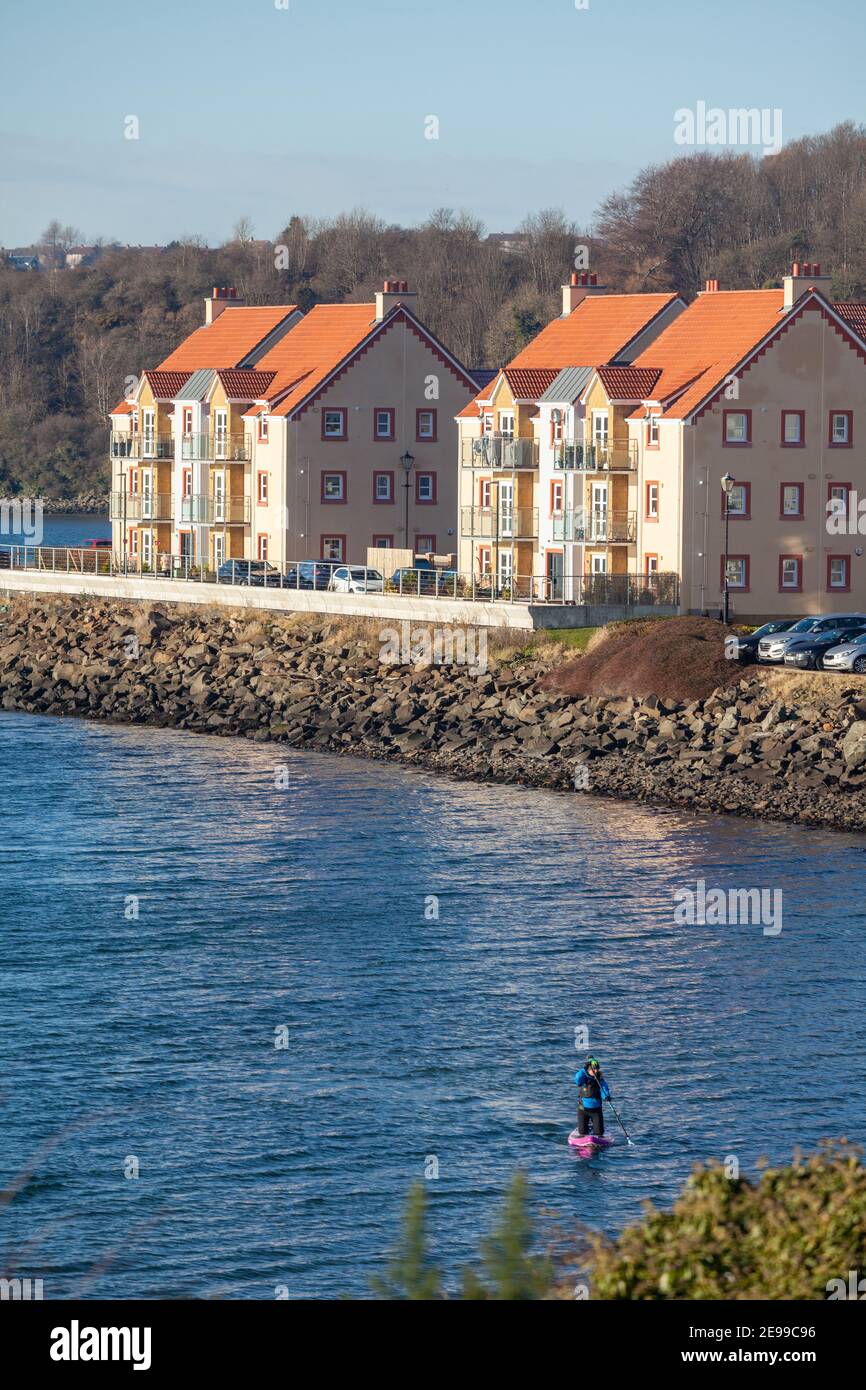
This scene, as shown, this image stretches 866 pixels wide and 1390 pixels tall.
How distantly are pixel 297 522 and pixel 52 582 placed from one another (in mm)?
12665

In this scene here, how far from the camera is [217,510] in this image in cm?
8269

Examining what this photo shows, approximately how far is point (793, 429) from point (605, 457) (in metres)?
6.22

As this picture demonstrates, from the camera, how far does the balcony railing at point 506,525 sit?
239 feet

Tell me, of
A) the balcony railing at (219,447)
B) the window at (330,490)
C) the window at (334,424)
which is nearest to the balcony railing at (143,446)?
the balcony railing at (219,447)

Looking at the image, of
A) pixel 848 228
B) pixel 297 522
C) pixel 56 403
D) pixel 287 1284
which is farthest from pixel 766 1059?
pixel 56 403

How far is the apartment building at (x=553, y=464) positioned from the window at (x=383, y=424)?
4.90 metres

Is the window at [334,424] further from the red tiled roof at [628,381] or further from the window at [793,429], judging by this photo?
the window at [793,429]

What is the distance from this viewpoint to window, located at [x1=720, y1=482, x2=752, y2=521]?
66.2 m

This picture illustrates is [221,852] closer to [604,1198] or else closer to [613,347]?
[604,1198]

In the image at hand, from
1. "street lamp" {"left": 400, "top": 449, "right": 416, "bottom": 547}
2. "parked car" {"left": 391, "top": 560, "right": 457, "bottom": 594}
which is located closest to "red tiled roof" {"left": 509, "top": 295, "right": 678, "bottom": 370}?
"street lamp" {"left": 400, "top": 449, "right": 416, "bottom": 547}

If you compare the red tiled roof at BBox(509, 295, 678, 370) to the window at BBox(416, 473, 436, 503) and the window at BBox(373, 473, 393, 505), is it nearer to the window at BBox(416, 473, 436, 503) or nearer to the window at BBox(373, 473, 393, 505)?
the window at BBox(416, 473, 436, 503)

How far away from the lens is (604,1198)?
24156mm

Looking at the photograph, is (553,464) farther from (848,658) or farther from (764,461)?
(848,658)
